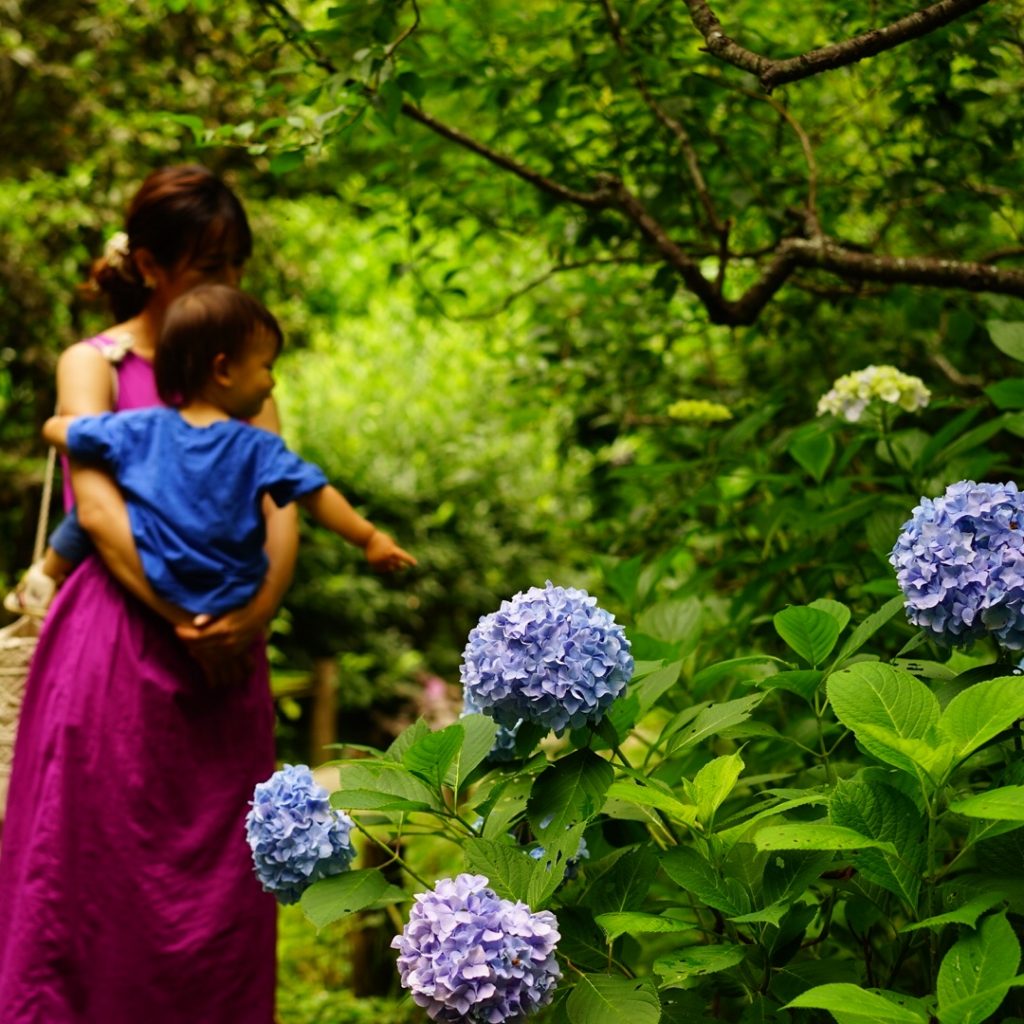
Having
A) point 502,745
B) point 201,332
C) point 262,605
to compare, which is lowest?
point 262,605

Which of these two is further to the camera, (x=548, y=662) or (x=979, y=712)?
(x=548, y=662)

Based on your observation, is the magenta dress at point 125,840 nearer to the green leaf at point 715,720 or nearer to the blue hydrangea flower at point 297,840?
the blue hydrangea flower at point 297,840

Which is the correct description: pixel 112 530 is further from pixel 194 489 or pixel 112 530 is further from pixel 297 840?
pixel 297 840

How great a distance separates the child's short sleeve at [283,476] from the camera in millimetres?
2223

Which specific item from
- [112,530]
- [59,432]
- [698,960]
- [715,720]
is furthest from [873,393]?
[59,432]

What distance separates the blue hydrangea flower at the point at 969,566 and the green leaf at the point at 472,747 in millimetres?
395

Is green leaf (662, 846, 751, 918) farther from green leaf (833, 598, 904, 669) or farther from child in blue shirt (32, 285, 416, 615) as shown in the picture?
child in blue shirt (32, 285, 416, 615)

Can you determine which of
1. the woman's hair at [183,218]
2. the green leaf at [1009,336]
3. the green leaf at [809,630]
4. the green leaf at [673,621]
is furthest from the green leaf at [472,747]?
the woman's hair at [183,218]

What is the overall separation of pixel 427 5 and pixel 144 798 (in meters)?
1.55

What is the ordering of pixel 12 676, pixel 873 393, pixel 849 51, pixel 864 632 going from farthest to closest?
pixel 12 676 < pixel 873 393 < pixel 849 51 < pixel 864 632

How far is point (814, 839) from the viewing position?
0.84 m

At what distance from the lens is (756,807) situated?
1063 millimetres

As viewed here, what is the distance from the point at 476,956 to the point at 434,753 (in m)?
0.19

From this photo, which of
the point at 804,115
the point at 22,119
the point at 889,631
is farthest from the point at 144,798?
the point at 22,119
